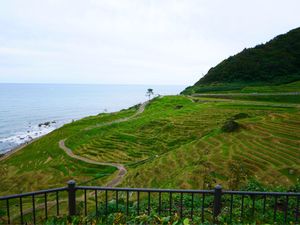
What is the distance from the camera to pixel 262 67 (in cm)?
7981

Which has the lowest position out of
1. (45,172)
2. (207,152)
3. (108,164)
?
(45,172)

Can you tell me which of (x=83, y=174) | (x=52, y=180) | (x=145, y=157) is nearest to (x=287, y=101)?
(x=145, y=157)

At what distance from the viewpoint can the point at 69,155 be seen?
31.2 m

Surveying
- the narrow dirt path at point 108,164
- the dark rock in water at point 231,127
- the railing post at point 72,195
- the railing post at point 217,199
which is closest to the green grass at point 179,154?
the dark rock in water at point 231,127

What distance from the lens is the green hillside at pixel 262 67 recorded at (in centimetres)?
7362

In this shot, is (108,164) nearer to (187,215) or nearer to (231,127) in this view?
(231,127)

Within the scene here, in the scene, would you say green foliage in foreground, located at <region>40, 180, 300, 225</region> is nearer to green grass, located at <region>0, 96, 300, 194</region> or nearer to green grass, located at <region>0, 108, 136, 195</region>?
green grass, located at <region>0, 96, 300, 194</region>

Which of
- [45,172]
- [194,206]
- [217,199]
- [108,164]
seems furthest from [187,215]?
[45,172]

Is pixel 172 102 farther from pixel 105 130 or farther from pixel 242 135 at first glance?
pixel 242 135

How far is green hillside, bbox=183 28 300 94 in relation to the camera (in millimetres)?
73625

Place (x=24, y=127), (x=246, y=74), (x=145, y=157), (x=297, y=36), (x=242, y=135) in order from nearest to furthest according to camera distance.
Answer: (x=242, y=135) → (x=145, y=157) → (x=24, y=127) → (x=246, y=74) → (x=297, y=36)

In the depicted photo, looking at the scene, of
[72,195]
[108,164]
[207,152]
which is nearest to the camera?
[72,195]

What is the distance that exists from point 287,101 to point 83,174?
3485 centimetres

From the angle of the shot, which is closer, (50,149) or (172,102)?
(50,149)
